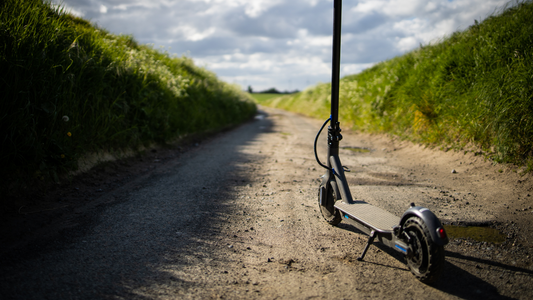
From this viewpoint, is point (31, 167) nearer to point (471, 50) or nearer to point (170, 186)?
point (170, 186)

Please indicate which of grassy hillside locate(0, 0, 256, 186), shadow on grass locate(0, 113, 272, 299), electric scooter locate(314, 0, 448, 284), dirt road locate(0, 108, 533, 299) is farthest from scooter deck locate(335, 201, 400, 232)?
grassy hillside locate(0, 0, 256, 186)

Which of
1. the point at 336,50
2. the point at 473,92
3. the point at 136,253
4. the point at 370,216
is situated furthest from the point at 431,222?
the point at 473,92

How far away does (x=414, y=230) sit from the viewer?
2424 mm

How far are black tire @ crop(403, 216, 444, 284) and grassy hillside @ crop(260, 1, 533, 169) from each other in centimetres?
370

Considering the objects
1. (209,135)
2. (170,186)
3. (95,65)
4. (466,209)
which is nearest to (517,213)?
(466,209)

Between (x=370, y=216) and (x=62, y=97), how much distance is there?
179 inches

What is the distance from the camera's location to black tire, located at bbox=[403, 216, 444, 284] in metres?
2.23

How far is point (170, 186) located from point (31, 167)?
1812mm

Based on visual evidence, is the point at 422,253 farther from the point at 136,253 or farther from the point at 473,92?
the point at 473,92

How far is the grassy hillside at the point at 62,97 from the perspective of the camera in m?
3.78

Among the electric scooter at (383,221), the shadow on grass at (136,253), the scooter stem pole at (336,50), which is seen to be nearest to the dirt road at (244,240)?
the shadow on grass at (136,253)

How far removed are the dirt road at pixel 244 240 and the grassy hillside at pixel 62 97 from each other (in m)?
0.58

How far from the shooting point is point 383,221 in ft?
9.13

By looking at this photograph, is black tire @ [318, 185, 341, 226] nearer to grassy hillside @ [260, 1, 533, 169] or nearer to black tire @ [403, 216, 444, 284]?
black tire @ [403, 216, 444, 284]
